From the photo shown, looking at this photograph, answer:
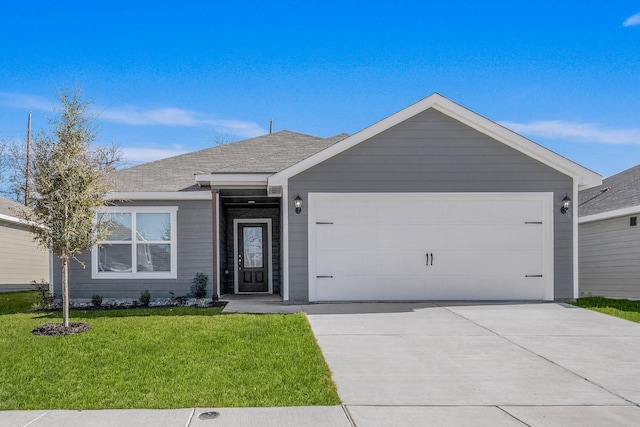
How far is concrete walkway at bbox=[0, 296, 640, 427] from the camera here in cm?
453

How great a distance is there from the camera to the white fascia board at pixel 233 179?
37.6ft

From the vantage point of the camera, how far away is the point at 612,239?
14664 millimetres

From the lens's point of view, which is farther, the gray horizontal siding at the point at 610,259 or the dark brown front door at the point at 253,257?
the dark brown front door at the point at 253,257

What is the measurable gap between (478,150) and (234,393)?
8085 mm

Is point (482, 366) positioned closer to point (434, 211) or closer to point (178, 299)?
point (434, 211)

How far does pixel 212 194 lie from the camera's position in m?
12.0

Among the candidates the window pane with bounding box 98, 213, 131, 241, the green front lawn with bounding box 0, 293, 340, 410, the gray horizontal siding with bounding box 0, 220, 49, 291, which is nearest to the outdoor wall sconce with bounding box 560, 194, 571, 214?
the green front lawn with bounding box 0, 293, 340, 410

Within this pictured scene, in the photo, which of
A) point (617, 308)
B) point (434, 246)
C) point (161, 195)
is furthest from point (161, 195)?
point (617, 308)

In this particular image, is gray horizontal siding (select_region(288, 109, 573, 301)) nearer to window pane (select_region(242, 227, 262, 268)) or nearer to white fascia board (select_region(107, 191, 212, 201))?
white fascia board (select_region(107, 191, 212, 201))

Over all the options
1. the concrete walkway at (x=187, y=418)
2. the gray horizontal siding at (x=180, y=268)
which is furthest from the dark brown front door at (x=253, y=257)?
the concrete walkway at (x=187, y=418)

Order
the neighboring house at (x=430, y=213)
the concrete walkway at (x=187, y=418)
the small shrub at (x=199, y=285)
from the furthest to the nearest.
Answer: the small shrub at (x=199, y=285), the neighboring house at (x=430, y=213), the concrete walkway at (x=187, y=418)

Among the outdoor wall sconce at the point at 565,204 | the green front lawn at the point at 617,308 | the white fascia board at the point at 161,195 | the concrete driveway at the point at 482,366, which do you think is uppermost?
the white fascia board at the point at 161,195

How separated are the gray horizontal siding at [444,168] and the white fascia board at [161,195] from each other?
2926mm

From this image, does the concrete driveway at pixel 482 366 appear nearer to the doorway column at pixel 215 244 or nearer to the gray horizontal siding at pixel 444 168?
the gray horizontal siding at pixel 444 168
